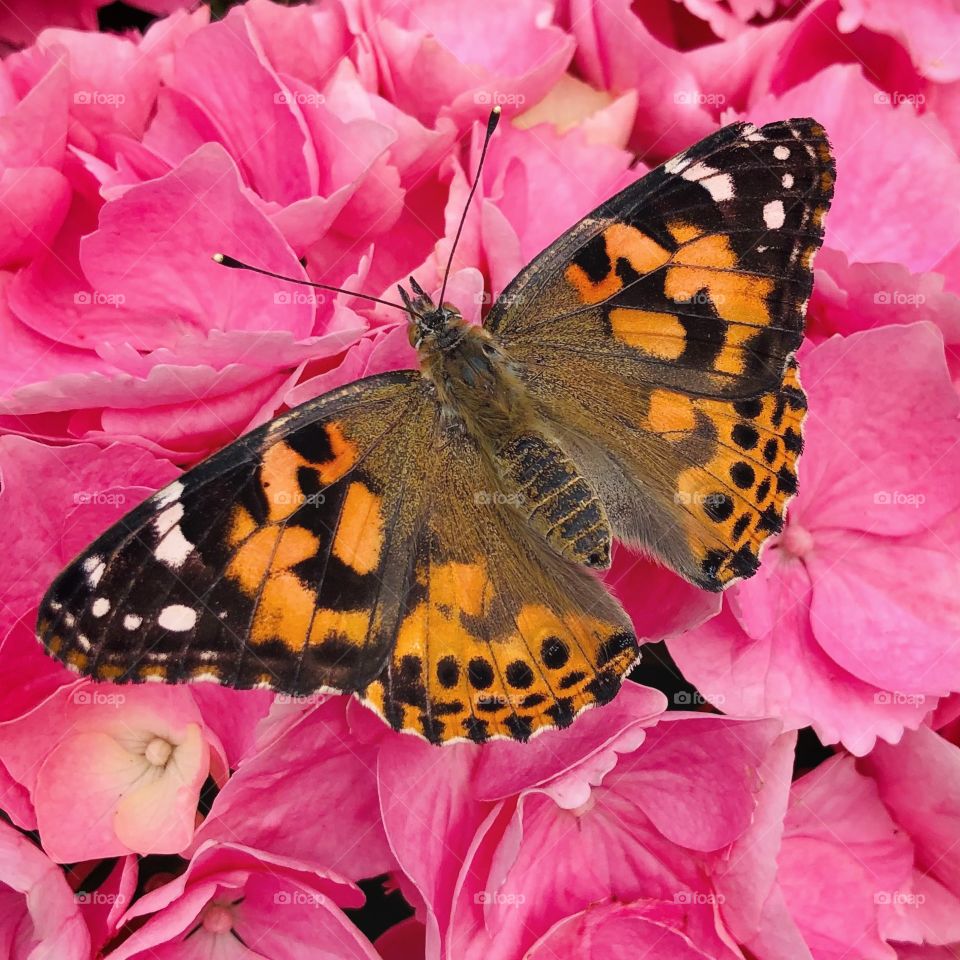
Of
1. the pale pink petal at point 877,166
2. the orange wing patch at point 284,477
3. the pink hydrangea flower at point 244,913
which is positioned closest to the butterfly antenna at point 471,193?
the orange wing patch at point 284,477

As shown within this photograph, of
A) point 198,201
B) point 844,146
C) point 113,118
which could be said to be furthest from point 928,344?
point 113,118

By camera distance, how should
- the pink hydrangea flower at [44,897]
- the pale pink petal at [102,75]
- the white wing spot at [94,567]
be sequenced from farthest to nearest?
the pale pink petal at [102,75] < the pink hydrangea flower at [44,897] < the white wing spot at [94,567]

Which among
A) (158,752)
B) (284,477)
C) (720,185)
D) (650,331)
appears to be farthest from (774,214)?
(158,752)

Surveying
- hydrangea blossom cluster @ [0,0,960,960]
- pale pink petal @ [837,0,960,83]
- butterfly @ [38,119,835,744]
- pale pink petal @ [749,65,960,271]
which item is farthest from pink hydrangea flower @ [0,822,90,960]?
pale pink petal @ [837,0,960,83]

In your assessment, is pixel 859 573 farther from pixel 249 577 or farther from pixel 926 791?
pixel 249 577

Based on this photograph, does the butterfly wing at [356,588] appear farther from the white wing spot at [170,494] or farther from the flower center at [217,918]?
the flower center at [217,918]

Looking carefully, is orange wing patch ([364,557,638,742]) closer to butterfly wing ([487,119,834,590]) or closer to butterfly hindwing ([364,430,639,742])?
butterfly hindwing ([364,430,639,742])

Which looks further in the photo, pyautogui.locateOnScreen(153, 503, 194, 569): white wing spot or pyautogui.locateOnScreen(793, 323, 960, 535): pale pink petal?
pyautogui.locateOnScreen(793, 323, 960, 535): pale pink petal

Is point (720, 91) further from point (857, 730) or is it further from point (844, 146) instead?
point (857, 730)
